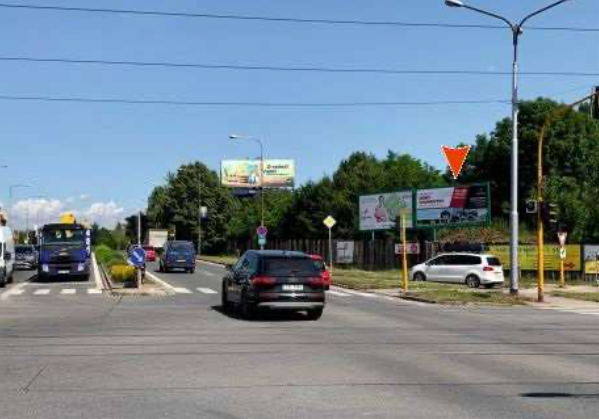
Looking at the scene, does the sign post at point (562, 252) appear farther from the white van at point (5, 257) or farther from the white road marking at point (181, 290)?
the white van at point (5, 257)

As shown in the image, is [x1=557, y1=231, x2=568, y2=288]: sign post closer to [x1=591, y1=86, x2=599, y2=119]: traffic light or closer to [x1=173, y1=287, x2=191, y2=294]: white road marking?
[x1=591, y1=86, x2=599, y2=119]: traffic light

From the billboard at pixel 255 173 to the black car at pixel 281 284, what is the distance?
78.5 m

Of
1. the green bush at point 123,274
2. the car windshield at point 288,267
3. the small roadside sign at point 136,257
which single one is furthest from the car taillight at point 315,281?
the green bush at point 123,274

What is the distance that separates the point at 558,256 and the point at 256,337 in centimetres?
3062

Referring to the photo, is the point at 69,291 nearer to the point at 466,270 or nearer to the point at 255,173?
the point at 466,270

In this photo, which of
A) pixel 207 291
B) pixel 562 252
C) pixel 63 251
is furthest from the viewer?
pixel 562 252

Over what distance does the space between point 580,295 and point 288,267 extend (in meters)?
15.6

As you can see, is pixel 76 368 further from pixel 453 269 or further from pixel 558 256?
pixel 558 256

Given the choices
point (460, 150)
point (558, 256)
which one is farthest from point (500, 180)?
point (558, 256)

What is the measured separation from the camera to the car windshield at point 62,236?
36719 millimetres

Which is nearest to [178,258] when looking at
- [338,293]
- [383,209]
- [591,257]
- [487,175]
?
[383,209]

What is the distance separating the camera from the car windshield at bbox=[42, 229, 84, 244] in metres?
36.7

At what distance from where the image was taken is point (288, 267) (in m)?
19.4

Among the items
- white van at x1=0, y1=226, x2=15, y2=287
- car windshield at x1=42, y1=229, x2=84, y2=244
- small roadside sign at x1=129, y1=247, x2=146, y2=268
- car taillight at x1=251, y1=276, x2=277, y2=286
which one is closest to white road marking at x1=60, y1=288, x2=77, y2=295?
small roadside sign at x1=129, y1=247, x2=146, y2=268
